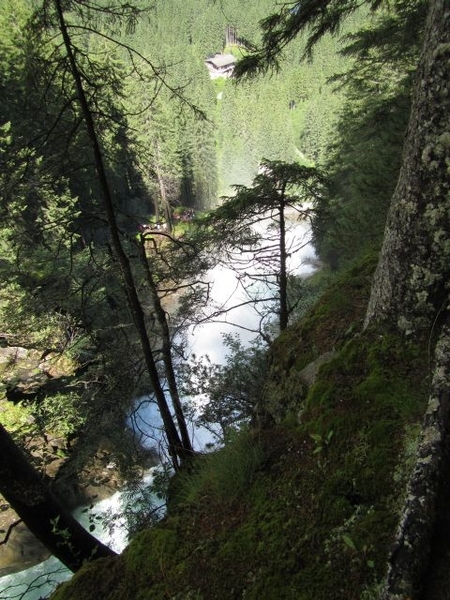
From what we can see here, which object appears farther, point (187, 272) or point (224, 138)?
point (224, 138)

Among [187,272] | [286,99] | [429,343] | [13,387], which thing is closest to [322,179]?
[187,272]

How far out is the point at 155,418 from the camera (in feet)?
54.0

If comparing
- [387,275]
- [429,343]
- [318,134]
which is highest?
[318,134]

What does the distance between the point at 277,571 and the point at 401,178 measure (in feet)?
11.5

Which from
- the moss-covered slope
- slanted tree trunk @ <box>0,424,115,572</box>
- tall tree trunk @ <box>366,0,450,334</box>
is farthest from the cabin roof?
the moss-covered slope

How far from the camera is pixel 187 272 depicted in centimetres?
817

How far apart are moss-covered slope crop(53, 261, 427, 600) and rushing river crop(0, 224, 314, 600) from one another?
150cm

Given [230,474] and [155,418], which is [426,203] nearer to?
[230,474]

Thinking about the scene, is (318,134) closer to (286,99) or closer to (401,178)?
(286,99)

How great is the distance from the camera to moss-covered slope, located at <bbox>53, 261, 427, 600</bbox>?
8.05 ft

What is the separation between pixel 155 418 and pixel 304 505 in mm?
14525

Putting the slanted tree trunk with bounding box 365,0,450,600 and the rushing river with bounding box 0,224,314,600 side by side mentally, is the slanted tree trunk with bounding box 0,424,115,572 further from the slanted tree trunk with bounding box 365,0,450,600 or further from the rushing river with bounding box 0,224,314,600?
the slanted tree trunk with bounding box 365,0,450,600

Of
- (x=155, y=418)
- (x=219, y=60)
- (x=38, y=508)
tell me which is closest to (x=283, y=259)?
(x=38, y=508)

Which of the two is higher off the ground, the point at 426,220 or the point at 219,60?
the point at 219,60
